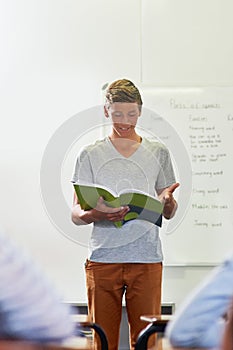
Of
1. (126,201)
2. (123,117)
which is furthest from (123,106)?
(126,201)

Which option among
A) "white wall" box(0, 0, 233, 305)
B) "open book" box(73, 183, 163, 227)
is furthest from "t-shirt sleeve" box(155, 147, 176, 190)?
"white wall" box(0, 0, 233, 305)

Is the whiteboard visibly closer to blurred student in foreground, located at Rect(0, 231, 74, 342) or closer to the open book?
the open book

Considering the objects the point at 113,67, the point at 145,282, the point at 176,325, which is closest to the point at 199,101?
the point at 113,67

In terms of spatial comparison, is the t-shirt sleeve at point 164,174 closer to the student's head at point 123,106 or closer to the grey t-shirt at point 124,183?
the grey t-shirt at point 124,183

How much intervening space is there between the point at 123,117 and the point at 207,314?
1.66m

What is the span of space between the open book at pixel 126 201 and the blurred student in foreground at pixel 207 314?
134 cm

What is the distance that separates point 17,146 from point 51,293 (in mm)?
2462

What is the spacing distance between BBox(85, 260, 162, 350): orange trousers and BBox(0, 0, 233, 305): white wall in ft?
2.92

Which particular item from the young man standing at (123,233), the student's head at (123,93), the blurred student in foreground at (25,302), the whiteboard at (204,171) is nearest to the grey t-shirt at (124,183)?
the young man standing at (123,233)

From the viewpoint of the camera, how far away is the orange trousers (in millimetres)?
2428

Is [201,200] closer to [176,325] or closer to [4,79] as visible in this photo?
[4,79]

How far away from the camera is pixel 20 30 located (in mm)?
3391

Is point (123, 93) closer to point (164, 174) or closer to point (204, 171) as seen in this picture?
point (164, 174)

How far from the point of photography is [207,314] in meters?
0.91
